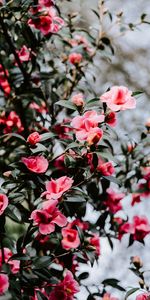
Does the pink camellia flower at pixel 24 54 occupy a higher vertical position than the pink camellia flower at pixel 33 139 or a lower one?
higher

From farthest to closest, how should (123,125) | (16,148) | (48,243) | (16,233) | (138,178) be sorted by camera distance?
1. (123,125)
2. (16,233)
3. (16,148)
4. (138,178)
5. (48,243)

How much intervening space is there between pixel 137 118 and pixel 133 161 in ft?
7.27

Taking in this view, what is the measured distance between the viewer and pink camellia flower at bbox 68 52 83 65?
1.76 metres

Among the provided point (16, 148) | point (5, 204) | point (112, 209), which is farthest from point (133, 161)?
point (5, 204)

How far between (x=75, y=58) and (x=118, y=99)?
27.2 inches

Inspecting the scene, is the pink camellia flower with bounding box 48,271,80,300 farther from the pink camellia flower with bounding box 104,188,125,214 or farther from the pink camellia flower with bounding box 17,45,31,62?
the pink camellia flower with bounding box 17,45,31,62

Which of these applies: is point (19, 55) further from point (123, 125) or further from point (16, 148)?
point (123, 125)

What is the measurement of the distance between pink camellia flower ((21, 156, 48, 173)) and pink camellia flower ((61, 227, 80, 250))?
11.2 inches

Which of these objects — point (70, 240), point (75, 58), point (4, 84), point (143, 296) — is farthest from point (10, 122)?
point (143, 296)

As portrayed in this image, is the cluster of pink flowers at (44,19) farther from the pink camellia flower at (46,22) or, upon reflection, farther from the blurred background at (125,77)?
the blurred background at (125,77)

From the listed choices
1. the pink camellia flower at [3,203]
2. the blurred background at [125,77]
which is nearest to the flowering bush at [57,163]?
the pink camellia flower at [3,203]

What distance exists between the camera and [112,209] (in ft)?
5.39

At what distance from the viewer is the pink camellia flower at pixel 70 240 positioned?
130cm

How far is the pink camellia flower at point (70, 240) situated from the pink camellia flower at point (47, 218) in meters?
0.21
